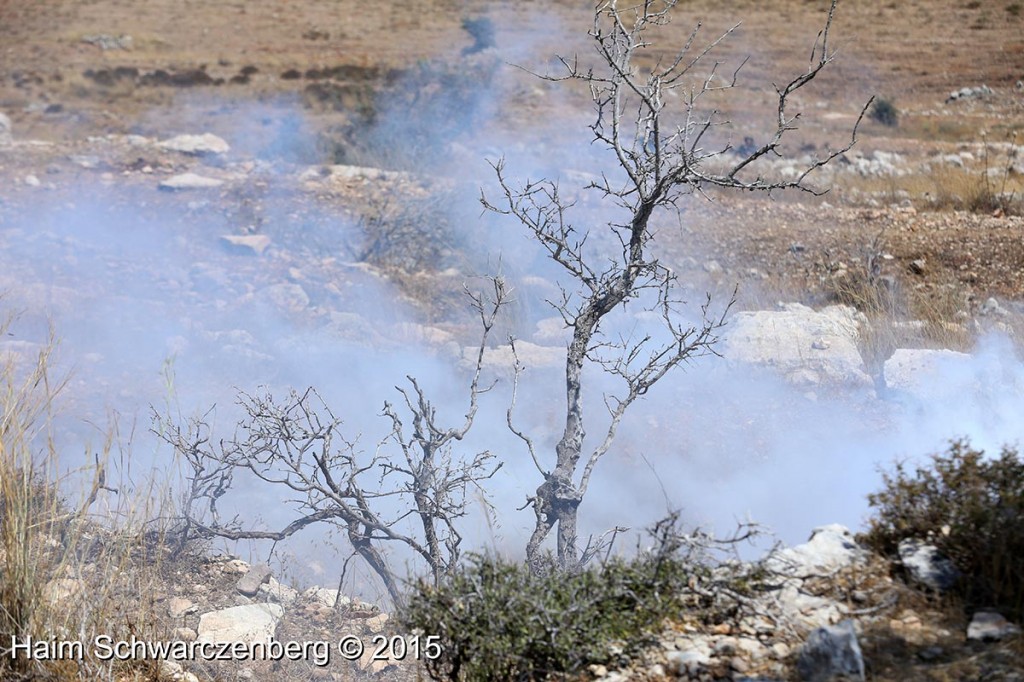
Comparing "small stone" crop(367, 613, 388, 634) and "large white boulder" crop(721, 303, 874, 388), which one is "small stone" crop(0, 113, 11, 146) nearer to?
"large white boulder" crop(721, 303, 874, 388)

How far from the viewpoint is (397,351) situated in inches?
283

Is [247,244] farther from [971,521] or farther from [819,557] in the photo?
[971,521]

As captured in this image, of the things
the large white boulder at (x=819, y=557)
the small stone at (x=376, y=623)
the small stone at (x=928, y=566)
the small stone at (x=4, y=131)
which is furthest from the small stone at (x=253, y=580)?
the small stone at (x=4, y=131)

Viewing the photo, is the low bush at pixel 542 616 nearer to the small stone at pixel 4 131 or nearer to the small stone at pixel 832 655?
the small stone at pixel 832 655

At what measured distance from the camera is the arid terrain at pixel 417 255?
492cm

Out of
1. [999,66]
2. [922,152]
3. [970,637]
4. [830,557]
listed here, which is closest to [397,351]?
[830,557]

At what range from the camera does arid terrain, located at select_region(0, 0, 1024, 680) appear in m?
4.92

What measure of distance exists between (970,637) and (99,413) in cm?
566

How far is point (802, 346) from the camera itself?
587 centimetres

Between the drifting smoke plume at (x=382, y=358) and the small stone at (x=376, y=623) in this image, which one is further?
the drifting smoke plume at (x=382, y=358)

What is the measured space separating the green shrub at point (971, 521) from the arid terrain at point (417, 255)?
14cm

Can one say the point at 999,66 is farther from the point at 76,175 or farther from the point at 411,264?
the point at 76,175

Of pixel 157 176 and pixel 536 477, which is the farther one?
pixel 157 176

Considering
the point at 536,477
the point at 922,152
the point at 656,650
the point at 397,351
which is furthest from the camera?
the point at 922,152
